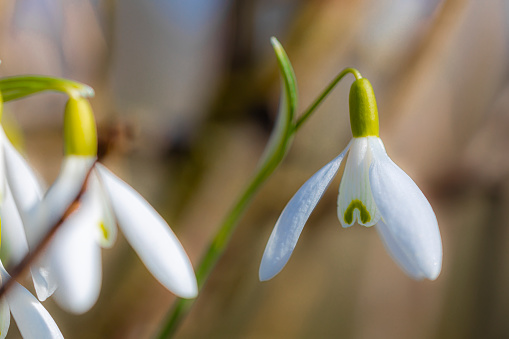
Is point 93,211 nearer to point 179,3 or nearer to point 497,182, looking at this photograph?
point 179,3

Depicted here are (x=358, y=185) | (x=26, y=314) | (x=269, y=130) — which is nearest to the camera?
(x=26, y=314)

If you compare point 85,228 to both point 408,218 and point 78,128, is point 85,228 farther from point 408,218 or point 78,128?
point 408,218

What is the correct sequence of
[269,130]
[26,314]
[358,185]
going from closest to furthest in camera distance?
[26,314] → [358,185] → [269,130]

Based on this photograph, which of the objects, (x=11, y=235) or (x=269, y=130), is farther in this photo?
(x=269, y=130)

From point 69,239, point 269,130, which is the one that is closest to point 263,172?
point 69,239

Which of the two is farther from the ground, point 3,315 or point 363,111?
point 363,111

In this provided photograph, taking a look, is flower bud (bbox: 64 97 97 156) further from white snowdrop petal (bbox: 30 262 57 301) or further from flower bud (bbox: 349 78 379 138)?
flower bud (bbox: 349 78 379 138)
